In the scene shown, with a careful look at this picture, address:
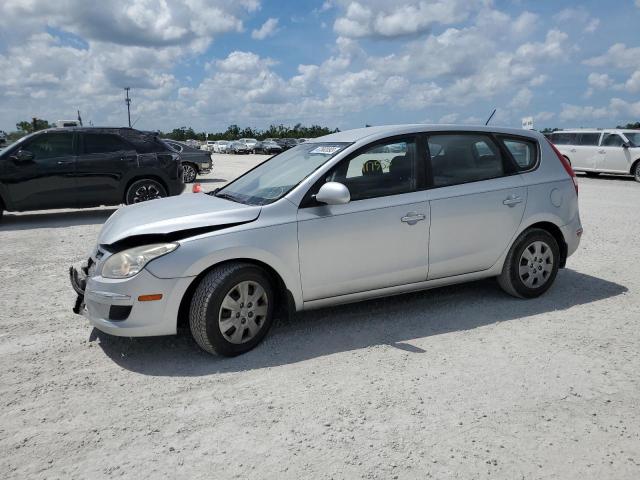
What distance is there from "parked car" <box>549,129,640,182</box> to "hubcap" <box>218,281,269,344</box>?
56.4 feet

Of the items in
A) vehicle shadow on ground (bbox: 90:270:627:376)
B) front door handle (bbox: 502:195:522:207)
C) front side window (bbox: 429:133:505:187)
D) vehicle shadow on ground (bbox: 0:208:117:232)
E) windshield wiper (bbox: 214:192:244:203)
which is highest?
front side window (bbox: 429:133:505:187)

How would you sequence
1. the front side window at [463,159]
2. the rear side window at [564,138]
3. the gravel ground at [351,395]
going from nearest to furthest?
the gravel ground at [351,395] < the front side window at [463,159] < the rear side window at [564,138]

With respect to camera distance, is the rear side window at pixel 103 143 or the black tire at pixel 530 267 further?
the rear side window at pixel 103 143

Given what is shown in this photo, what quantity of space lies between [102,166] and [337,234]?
294 inches

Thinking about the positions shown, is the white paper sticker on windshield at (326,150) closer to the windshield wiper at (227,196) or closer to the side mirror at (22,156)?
the windshield wiper at (227,196)

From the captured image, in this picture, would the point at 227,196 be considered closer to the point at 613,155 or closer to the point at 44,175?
the point at 44,175

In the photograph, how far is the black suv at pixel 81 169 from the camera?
9.87m

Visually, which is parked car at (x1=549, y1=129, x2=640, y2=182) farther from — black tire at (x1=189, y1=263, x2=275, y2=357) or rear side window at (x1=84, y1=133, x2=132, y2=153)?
black tire at (x1=189, y1=263, x2=275, y2=357)

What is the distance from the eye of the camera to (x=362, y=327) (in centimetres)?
439

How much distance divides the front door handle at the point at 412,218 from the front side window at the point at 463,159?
35 centimetres

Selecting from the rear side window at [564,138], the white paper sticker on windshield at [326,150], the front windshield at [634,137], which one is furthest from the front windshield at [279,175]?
the rear side window at [564,138]

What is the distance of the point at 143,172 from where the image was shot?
1044 centimetres

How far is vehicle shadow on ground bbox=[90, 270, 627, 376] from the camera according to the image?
383 cm

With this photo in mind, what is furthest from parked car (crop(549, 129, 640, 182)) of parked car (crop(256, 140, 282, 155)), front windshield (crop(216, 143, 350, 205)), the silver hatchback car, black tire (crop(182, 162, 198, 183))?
parked car (crop(256, 140, 282, 155))
